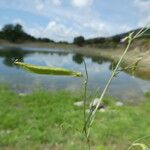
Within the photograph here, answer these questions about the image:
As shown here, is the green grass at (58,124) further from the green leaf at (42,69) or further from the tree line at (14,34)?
the tree line at (14,34)

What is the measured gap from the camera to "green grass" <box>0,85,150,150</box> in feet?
39.0

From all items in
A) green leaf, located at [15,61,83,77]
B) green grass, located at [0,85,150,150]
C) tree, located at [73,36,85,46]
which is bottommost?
tree, located at [73,36,85,46]

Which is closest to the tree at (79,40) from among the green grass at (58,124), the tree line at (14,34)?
Result: the tree line at (14,34)

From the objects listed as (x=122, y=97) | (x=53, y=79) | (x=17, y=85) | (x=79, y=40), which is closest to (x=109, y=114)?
(x=122, y=97)

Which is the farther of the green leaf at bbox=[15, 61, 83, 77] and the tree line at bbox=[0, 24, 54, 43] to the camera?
the tree line at bbox=[0, 24, 54, 43]

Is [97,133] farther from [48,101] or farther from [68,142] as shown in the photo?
[48,101]

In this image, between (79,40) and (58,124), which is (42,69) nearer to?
(58,124)

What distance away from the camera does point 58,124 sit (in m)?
14.4

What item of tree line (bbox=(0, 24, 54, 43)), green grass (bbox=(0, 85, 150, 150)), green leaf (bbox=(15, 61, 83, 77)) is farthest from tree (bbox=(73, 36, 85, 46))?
green leaf (bbox=(15, 61, 83, 77))

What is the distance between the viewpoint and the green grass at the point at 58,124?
11.9m

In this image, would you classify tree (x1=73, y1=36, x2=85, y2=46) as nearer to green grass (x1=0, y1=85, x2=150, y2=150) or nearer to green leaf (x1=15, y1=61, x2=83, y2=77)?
green grass (x1=0, y1=85, x2=150, y2=150)

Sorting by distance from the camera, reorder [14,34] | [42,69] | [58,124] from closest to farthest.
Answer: [42,69]
[58,124]
[14,34]

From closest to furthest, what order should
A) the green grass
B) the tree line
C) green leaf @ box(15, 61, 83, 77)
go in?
green leaf @ box(15, 61, 83, 77) < the green grass < the tree line

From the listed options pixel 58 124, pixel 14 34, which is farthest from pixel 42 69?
pixel 14 34
